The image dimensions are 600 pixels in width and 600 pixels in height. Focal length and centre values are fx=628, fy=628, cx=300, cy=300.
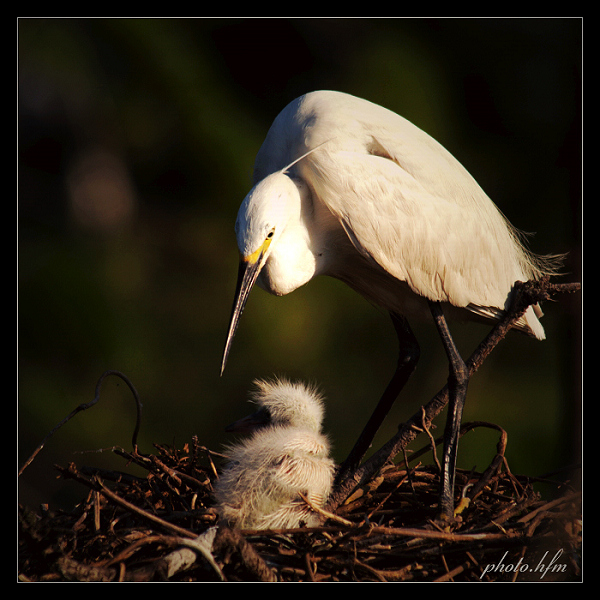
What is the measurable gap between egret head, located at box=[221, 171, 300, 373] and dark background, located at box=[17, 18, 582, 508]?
148 centimetres

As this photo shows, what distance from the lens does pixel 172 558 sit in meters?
0.99

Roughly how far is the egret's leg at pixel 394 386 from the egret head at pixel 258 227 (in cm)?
51

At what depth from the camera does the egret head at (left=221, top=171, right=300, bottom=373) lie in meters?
1.27

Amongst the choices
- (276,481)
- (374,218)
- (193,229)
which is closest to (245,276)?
(374,218)

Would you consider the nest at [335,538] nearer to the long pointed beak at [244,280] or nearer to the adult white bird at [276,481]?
the adult white bird at [276,481]

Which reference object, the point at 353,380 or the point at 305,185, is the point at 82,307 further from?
the point at 305,185

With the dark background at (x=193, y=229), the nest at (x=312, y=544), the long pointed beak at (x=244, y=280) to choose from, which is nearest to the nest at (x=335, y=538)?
the nest at (x=312, y=544)

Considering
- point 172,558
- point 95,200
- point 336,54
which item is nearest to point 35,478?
point 95,200

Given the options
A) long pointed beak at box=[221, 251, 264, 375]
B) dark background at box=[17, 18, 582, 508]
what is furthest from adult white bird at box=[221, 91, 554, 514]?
dark background at box=[17, 18, 582, 508]

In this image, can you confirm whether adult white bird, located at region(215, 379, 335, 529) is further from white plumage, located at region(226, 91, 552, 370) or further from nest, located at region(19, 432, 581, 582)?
white plumage, located at region(226, 91, 552, 370)

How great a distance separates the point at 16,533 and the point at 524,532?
93 cm

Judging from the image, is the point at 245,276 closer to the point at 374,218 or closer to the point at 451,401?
the point at 374,218

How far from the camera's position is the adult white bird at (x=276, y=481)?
1.22 m

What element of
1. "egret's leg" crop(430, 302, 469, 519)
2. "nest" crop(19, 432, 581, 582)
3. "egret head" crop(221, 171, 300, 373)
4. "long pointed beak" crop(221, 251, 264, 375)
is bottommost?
"nest" crop(19, 432, 581, 582)
